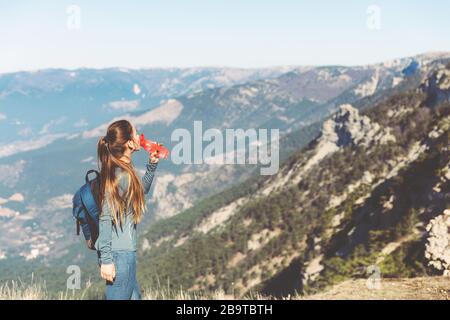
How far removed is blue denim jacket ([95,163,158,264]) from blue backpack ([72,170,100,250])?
0.23 meters

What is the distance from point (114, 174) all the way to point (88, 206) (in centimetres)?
72

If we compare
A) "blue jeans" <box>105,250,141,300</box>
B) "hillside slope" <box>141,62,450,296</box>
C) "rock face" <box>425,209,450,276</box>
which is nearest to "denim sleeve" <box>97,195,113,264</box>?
"blue jeans" <box>105,250,141,300</box>

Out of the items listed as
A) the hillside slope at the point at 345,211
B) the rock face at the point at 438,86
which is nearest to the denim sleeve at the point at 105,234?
the hillside slope at the point at 345,211

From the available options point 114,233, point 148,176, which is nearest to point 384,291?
point 148,176

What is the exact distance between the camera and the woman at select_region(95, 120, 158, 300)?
28.6 ft

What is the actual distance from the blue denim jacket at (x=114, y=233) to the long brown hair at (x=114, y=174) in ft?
0.27

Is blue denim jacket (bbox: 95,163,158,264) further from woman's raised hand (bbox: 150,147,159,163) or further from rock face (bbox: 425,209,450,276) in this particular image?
rock face (bbox: 425,209,450,276)

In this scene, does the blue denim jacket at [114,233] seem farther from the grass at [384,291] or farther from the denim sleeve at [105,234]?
the grass at [384,291]

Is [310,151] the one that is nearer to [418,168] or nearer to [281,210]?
[281,210]

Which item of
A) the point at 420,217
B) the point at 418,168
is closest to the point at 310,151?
the point at 418,168

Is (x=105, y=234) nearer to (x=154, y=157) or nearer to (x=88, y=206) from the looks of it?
(x=88, y=206)

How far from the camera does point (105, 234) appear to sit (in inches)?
341
